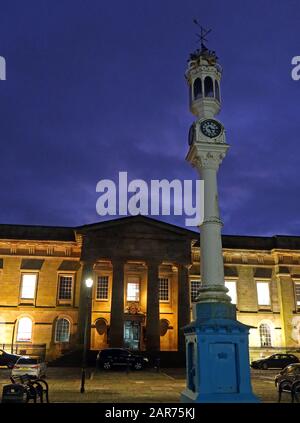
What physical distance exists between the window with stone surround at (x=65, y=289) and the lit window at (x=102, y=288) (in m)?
2.78

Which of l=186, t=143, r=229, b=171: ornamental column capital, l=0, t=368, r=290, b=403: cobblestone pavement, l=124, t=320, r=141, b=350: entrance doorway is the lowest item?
l=0, t=368, r=290, b=403: cobblestone pavement

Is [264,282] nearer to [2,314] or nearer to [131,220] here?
[131,220]

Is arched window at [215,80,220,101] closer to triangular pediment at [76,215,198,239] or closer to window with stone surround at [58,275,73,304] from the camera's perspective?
triangular pediment at [76,215,198,239]

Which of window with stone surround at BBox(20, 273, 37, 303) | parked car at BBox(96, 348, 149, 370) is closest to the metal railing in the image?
window with stone surround at BBox(20, 273, 37, 303)

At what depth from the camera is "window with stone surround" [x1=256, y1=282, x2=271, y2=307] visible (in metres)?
44.4

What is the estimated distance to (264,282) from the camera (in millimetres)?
44906

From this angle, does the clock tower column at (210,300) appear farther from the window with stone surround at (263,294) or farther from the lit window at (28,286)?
the window with stone surround at (263,294)

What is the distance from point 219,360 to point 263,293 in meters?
33.4

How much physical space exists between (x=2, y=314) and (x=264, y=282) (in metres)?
27.1

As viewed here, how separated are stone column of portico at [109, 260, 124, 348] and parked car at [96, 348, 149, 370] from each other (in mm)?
4309

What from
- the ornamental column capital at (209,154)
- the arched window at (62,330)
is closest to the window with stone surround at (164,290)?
the arched window at (62,330)

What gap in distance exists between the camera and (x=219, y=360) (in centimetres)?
1309

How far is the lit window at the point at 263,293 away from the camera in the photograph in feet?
146
